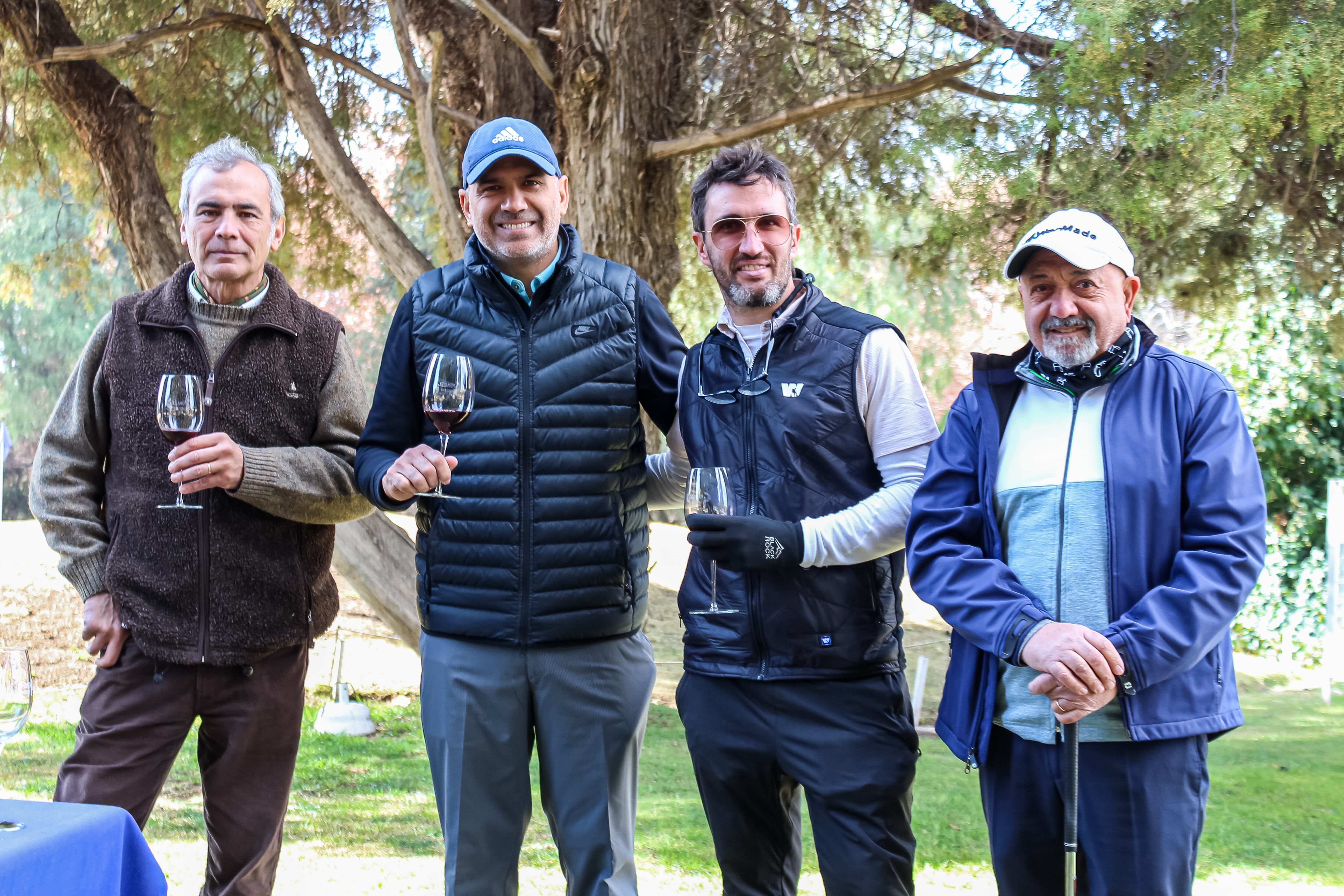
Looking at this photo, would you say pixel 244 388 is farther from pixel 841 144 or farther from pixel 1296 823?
pixel 1296 823

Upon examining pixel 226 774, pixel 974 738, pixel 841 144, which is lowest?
pixel 226 774

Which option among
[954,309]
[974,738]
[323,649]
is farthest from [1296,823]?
[954,309]

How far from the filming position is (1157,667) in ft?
7.23

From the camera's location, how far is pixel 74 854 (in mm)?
1920

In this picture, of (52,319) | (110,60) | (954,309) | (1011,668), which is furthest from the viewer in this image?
(52,319)

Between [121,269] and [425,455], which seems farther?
[121,269]

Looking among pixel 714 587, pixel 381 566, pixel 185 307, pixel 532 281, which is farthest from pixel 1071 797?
pixel 381 566

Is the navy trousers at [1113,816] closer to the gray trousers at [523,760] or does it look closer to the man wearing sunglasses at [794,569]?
the man wearing sunglasses at [794,569]

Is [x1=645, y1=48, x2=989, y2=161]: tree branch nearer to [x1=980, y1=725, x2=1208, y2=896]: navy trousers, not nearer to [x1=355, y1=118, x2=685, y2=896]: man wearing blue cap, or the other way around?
[x1=355, y1=118, x2=685, y2=896]: man wearing blue cap

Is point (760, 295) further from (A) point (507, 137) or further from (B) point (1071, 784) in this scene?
(B) point (1071, 784)

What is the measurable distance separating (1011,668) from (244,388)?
6.82 ft

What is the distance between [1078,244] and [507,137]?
1.41 metres

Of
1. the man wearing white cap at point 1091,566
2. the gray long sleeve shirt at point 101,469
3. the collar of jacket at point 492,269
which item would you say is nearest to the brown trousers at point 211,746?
the gray long sleeve shirt at point 101,469

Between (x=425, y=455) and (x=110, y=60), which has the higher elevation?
(x=110, y=60)
